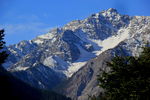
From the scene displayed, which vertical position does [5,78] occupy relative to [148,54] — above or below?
below

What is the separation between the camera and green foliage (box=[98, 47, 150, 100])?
37.8 metres

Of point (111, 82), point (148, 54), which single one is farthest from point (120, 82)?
point (148, 54)

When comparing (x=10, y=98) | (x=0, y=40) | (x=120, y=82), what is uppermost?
(x=0, y=40)

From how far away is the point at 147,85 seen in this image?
37438 mm

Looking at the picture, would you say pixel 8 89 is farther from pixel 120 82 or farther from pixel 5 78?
pixel 120 82

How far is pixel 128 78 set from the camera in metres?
40.5

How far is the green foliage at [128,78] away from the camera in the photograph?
37.8 metres

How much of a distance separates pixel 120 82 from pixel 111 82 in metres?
0.97

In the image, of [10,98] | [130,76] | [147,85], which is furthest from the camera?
[130,76]

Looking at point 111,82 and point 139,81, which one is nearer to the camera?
point 139,81

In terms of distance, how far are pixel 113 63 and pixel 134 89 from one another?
3807mm

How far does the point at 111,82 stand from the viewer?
136 feet

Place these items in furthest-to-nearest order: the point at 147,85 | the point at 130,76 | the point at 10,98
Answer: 1. the point at 130,76
2. the point at 147,85
3. the point at 10,98

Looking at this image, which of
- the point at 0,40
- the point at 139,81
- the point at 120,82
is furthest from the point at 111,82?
the point at 0,40
